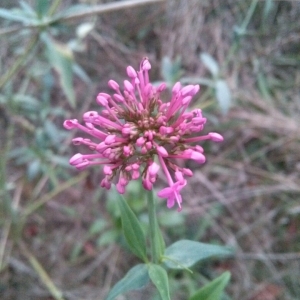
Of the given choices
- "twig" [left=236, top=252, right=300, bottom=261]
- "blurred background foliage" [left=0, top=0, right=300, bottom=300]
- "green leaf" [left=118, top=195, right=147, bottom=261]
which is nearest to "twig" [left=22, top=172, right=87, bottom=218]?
"blurred background foliage" [left=0, top=0, right=300, bottom=300]

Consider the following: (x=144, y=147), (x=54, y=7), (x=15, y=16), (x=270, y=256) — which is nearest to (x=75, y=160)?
(x=144, y=147)

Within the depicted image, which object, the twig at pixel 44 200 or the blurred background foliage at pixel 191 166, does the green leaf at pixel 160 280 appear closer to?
the blurred background foliage at pixel 191 166

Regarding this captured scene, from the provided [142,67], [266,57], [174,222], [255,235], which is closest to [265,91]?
[266,57]

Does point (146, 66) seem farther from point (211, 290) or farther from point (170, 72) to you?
point (170, 72)

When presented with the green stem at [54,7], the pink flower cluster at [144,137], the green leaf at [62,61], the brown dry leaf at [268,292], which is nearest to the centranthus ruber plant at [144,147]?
the pink flower cluster at [144,137]

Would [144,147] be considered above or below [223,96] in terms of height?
below

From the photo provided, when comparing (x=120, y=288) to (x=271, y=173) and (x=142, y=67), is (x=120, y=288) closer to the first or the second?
(x=142, y=67)
